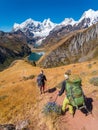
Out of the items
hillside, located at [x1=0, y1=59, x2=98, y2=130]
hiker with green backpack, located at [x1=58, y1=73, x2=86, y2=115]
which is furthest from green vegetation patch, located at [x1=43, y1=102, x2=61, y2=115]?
hiker with green backpack, located at [x1=58, y1=73, x2=86, y2=115]

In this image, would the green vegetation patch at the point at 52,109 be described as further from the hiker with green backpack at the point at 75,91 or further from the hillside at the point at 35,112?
the hiker with green backpack at the point at 75,91

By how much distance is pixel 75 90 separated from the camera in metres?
15.0

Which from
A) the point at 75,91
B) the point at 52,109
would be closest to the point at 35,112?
the point at 52,109

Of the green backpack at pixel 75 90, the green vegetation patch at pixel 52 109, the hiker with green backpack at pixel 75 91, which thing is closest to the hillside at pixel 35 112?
the green vegetation patch at pixel 52 109

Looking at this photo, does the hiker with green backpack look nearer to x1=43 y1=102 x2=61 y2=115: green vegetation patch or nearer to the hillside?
the hillside

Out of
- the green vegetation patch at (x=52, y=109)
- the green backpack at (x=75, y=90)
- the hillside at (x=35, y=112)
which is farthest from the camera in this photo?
the green vegetation patch at (x=52, y=109)

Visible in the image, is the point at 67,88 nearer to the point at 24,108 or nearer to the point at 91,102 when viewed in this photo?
the point at 91,102

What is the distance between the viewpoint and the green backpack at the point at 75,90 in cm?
1495

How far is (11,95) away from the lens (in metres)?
25.8

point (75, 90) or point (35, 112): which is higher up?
point (75, 90)

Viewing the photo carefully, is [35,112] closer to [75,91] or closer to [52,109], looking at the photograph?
[52,109]

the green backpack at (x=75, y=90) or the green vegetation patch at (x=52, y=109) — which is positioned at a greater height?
the green backpack at (x=75, y=90)

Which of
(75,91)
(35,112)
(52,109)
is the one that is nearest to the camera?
(75,91)

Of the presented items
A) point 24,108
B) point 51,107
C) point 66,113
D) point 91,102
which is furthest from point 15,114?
point 91,102
